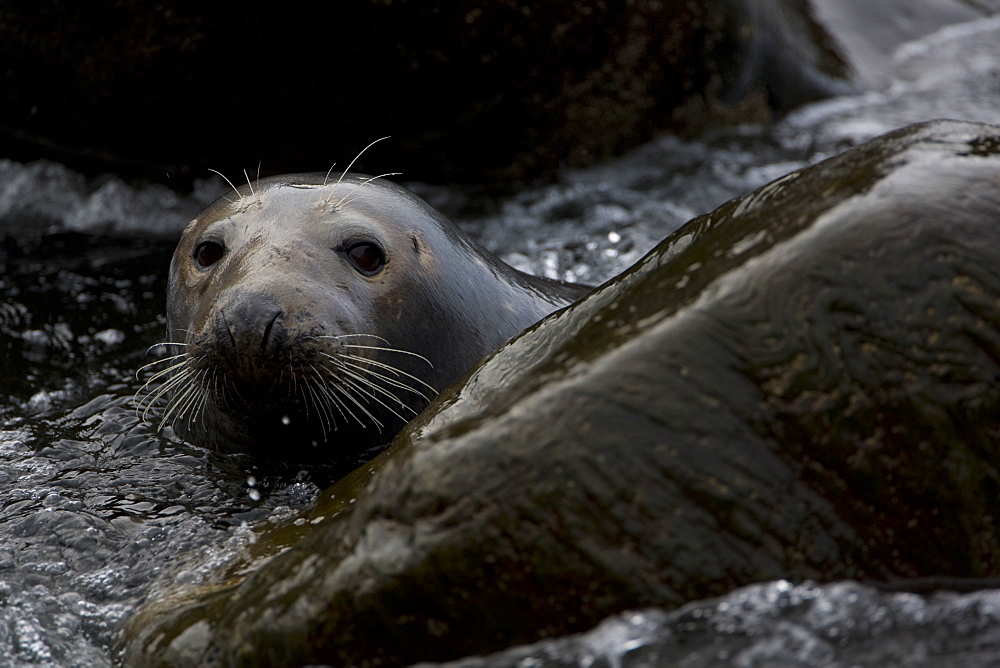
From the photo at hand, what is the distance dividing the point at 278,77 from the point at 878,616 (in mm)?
5548

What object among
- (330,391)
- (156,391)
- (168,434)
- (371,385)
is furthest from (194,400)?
(371,385)

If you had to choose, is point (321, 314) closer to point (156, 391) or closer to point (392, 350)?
Result: point (392, 350)

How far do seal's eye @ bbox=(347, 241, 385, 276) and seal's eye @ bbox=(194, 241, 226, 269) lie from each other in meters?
0.51

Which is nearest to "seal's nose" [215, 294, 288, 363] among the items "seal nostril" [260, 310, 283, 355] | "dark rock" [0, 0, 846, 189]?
"seal nostril" [260, 310, 283, 355]

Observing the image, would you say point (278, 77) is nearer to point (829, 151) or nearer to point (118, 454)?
point (118, 454)

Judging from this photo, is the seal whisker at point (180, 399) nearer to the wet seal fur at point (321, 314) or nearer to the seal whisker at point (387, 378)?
the wet seal fur at point (321, 314)

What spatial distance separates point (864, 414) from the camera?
103 inches

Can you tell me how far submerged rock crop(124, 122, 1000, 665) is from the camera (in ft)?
→ 8.43

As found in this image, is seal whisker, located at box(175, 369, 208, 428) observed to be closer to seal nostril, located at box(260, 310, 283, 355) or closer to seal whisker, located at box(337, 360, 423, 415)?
seal nostril, located at box(260, 310, 283, 355)

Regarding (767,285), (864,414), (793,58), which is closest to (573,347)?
(767,285)

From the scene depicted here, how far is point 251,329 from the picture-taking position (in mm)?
3730

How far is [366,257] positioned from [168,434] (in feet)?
3.78

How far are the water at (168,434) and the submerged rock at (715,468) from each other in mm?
113

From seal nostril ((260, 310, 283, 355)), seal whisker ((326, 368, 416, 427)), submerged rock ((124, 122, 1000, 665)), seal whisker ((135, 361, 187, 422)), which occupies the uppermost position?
seal whisker ((135, 361, 187, 422))
